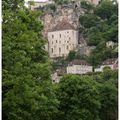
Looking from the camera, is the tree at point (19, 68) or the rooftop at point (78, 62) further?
the rooftop at point (78, 62)

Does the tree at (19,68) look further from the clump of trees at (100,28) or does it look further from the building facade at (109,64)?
the clump of trees at (100,28)

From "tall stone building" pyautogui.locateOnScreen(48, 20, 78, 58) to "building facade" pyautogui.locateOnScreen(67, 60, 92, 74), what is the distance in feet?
39.8

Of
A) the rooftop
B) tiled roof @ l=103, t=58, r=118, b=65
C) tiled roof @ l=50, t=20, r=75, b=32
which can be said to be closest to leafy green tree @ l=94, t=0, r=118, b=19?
tiled roof @ l=50, t=20, r=75, b=32

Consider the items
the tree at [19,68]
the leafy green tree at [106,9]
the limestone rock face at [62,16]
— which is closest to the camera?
the tree at [19,68]

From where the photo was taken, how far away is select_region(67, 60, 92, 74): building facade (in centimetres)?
10417

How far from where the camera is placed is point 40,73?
2253cm

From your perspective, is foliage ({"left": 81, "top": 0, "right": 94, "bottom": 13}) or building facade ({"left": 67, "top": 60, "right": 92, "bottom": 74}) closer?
building facade ({"left": 67, "top": 60, "right": 92, "bottom": 74})

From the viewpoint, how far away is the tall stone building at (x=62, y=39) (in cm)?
12062

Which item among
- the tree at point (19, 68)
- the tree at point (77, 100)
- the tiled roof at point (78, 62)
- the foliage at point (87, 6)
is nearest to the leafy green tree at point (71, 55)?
the tiled roof at point (78, 62)

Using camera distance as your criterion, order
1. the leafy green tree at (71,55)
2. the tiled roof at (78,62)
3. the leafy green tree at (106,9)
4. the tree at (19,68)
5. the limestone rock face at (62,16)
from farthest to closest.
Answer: the limestone rock face at (62,16) → the leafy green tree at (106,9) → the leafy green tree at (71,55) → the tiled roof at (78,62) → the tree at (19,68)

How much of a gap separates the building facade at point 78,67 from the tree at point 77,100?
196ft

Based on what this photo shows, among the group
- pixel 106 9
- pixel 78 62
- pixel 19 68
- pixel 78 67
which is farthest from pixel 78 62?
pixel 19 68

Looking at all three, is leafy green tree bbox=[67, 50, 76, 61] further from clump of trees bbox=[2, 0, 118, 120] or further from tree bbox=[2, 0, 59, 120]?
tree bbox=[2, 0, 59, 120]

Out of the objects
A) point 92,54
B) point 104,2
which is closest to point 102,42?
point 92,54
